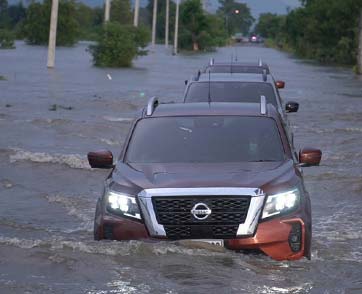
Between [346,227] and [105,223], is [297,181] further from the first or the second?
[346,227]

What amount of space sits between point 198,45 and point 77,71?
5205 centimetres

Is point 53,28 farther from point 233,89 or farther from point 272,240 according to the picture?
point 272,240

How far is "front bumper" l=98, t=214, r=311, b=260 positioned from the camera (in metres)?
8.40

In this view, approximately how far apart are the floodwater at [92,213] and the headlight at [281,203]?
0.39 meters

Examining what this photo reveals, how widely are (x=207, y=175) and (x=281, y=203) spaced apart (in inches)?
26.0

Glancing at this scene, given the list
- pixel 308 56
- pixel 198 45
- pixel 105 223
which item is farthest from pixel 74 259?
pixel 198 45

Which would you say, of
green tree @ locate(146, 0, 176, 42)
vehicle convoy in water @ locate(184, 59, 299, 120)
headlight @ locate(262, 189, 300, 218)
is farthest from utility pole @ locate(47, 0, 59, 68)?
green tree @ locate(146, 0, 176, 42)

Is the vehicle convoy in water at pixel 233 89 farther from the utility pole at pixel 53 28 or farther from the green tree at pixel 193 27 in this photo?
the green tree at pixel 193 27

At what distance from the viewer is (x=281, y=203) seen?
28.0 ft

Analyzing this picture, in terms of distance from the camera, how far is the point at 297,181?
8812 mm

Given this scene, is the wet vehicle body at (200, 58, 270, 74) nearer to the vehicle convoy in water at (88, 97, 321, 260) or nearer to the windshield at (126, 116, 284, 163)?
the windshield at (126, 116, 284, 163)

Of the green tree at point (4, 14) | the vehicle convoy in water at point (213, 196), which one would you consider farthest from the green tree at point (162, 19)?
the vehicle convoy in water at point (213, 196)

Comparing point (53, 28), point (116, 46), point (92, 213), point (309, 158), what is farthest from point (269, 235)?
point (116, 46)

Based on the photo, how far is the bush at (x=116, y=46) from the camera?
53.5 meters
